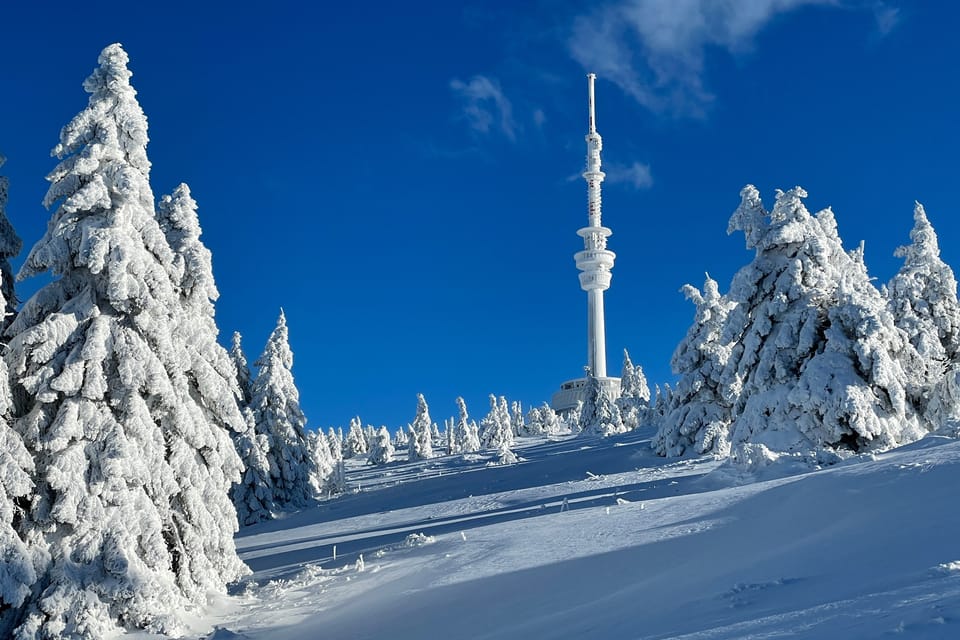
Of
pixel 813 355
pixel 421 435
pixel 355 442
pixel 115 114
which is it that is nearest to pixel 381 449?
pixel 421 435

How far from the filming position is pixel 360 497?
1622 inches

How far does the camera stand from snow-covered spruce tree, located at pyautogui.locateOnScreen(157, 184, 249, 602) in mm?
17281

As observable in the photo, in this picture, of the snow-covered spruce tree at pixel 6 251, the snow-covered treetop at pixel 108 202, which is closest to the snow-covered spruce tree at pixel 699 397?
the snow-covered treetop at pixel 108 202

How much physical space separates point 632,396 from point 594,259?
79467 millimetres

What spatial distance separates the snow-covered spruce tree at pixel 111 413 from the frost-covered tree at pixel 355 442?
110903mm

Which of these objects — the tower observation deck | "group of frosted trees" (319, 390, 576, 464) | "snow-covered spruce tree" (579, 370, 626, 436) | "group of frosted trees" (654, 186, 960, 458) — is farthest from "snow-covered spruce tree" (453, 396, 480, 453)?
"group of frosted trees" (654, 186, 960, 458)

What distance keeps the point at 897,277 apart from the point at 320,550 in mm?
31434

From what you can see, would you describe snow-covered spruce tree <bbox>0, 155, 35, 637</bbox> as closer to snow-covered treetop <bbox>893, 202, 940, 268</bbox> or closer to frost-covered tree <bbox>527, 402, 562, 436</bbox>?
snow-covered treetop <bbox>893, 202, 940, 268</bbox>

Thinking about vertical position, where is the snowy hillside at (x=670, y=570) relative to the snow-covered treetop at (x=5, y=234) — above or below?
below

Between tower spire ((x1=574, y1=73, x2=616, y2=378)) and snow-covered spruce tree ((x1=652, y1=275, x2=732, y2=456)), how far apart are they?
396 ft

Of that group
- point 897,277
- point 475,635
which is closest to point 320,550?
point 475,635

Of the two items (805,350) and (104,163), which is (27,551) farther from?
(805,350)

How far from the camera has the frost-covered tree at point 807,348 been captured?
24156 mm

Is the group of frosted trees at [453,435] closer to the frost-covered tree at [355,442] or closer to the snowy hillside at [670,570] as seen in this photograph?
the frost-covered tree at [355,442]
